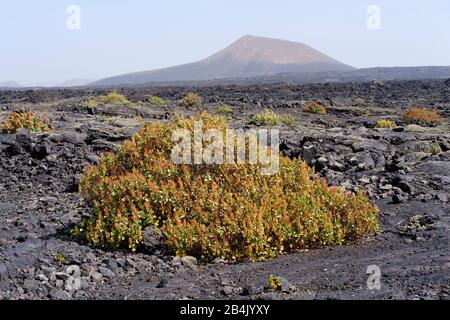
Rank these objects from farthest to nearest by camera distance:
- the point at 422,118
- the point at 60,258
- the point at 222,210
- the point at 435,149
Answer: the point at 422,118, the point at 435,149, the point at 222,210, the point at 60,258

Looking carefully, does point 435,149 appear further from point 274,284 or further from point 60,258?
point 60,258

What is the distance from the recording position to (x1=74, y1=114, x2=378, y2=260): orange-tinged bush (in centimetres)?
674

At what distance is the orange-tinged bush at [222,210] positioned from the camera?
22.1 feet

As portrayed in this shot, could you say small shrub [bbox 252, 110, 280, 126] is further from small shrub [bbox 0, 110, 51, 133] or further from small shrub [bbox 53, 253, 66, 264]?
small shrub [bbox 53, 253, 66, 264]

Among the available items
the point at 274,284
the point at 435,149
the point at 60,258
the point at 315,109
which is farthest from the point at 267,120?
the point at 274,284

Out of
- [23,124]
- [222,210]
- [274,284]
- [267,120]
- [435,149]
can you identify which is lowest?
[274,284]

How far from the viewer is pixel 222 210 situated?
23.0ft

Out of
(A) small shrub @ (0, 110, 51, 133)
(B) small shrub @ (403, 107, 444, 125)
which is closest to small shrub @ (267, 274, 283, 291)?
(A) small shrub @ (0, 110, 51, 133)

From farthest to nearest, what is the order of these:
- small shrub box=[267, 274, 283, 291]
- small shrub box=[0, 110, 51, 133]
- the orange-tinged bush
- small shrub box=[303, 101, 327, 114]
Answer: small shrub box=[303, 101, 327, 114] < small shrub box=[0, 110, 51, 133] < the orange-tinged bush < small shrub box=[267, 274, 283, 291]

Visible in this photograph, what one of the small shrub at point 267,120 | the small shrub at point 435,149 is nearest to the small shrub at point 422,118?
the small shrub at point 267,120
